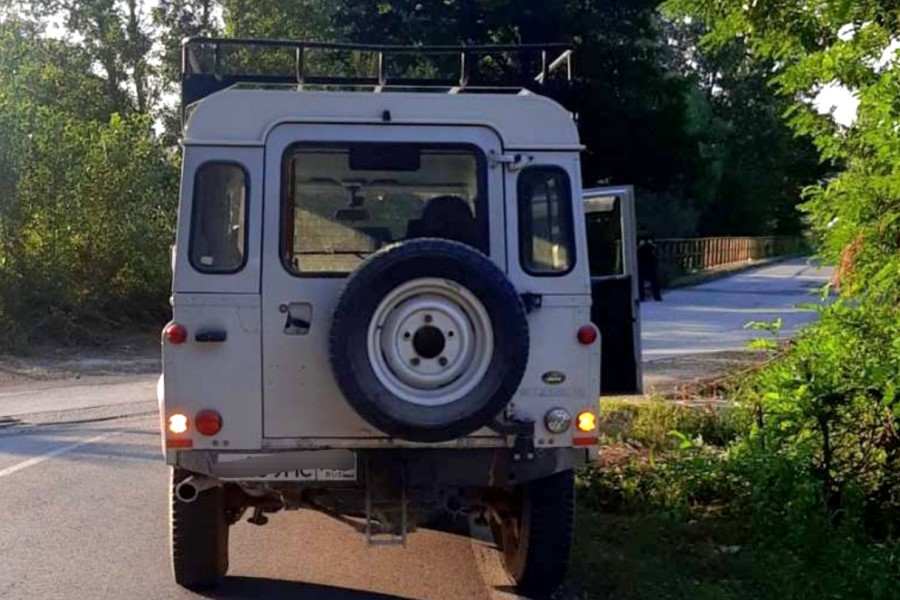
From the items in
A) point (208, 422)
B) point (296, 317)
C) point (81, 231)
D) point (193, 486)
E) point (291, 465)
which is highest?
point (81, 231)

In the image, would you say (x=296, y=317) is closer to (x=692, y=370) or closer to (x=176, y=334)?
(x=176, y=334)

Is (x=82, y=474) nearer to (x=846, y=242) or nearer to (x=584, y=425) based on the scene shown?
(x=584, y=425)

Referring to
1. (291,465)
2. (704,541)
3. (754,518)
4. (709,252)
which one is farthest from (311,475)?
(709,252)

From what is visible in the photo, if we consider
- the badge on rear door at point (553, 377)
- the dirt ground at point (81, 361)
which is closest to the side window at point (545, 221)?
the badge on rear door at point (553, 377)

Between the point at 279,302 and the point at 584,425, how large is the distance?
160 cm

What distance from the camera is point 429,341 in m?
5.96

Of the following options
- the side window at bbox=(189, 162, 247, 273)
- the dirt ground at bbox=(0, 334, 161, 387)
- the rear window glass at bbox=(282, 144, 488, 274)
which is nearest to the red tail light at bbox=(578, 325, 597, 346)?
the rear window glass at bbox=(282, 144, 488, 274)

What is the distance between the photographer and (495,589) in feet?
23.2

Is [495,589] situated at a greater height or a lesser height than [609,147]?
lesser

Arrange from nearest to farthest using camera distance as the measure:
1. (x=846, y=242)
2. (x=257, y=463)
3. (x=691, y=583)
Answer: (x=257, y=463) < (x=691, y=583) < (x=846, y=242)

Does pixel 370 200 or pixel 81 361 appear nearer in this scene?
pixel 370 200

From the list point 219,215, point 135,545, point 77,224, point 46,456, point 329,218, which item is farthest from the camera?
point 77,224

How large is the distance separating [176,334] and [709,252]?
1863 inches

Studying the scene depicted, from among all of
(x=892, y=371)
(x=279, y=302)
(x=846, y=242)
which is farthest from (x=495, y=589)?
(x=846, y=242)
